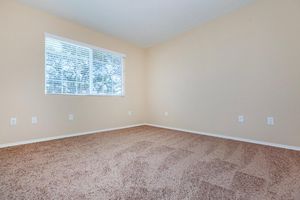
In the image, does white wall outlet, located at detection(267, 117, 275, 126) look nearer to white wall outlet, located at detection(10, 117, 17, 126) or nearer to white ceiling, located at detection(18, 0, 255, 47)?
white ceiling, located at detection(18, 0, 255, 47)

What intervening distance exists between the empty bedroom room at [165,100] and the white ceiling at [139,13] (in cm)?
2

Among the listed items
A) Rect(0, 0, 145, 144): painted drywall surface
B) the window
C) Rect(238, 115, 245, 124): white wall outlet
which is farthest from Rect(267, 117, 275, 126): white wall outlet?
Rect(0, 0, 145, 144): painted drywall surface

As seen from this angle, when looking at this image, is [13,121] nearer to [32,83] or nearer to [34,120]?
[34,120]

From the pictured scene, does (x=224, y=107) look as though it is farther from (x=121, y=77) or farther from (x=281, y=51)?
(x=121, y=77)

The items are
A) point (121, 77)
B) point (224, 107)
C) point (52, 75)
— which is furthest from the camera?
point (121, 77)

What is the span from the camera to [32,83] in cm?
268

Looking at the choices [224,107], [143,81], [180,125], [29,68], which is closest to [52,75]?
[29,68]

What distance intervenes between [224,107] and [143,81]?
245cm

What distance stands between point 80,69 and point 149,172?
268 centimetres

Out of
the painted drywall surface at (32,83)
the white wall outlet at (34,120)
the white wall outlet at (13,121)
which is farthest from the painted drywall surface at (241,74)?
the white wall outlet at (13,121)

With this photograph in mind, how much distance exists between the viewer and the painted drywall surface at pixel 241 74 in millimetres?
2477

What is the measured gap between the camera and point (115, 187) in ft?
4.48

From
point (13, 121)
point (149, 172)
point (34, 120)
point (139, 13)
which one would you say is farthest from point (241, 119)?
point (13, 121)

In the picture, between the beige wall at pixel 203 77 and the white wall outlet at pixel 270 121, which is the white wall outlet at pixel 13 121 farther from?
the white wall outlet at pixel 270 121
